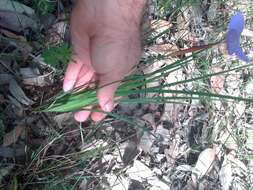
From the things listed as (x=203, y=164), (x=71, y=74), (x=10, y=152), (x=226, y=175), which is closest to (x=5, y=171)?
(x=10, y=152)

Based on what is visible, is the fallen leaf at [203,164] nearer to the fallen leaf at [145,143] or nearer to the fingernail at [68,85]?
the fallen leaf at [145,143]

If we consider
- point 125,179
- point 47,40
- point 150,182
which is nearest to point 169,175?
point 150,182

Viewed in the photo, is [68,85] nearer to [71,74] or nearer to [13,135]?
[71,74]

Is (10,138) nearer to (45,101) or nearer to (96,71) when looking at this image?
(45,101)

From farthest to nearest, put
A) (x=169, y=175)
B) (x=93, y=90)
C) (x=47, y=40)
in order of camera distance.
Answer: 1. (x=169, y=175)
2. (x=47, y=40)
3. (x=93, y=90)

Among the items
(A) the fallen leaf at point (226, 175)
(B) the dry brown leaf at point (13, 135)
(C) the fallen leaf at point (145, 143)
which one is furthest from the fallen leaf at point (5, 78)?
(A) the fallen leaf at point (226, 175)

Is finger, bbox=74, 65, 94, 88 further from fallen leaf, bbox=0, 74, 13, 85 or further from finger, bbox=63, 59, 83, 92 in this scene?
fallen leaf, bbox=0, 74, 13, 85

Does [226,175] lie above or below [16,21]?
below
